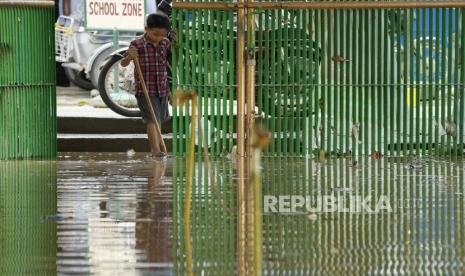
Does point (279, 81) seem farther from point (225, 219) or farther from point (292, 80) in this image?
point (225, 219)

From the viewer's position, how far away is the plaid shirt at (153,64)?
16.3 metres

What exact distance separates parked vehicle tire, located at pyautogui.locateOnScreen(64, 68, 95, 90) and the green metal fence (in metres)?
5.32

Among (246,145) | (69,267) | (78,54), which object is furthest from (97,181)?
(78,54)

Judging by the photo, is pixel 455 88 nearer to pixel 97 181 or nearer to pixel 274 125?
pixel 274 125

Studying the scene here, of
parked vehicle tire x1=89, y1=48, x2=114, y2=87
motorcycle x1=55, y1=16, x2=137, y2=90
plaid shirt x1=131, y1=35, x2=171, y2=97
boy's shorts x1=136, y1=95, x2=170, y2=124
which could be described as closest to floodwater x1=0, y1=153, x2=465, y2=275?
boy's shorts x1=136, y1=95, x2=170, y2=124

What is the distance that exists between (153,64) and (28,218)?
5.87 metres

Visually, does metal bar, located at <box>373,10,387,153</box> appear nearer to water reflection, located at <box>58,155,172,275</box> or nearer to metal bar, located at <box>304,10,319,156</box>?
metal bar, located at <box>304,10,319,156</box>

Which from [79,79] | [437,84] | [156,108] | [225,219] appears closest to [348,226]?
[225,219]

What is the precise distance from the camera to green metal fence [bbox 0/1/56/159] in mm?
15602

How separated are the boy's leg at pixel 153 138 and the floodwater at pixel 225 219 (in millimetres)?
556

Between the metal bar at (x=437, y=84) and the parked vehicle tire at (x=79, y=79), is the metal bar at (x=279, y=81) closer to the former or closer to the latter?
the metal bar at (x=437, y=84)

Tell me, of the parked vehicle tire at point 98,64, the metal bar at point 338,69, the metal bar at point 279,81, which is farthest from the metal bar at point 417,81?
the parked vehicle tire at point 98,64

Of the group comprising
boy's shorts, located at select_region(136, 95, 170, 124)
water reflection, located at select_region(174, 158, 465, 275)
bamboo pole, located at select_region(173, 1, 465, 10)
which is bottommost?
water reflection, located at select_region(174, 158, 465, 275)

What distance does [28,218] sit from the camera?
10.7 meters
